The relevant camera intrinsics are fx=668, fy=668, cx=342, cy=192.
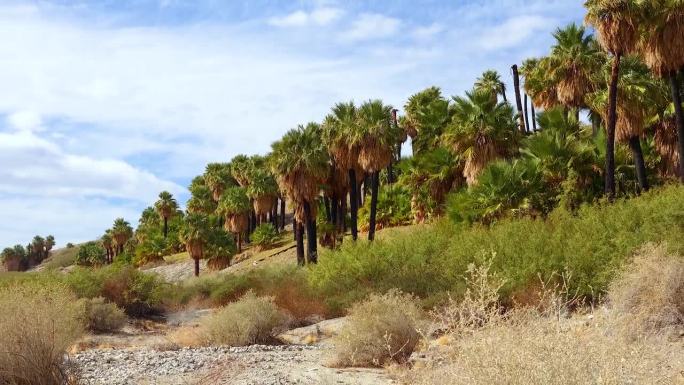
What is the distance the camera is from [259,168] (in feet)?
209

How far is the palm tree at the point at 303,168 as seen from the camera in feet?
120

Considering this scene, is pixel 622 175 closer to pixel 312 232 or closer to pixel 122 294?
pixel 312 232

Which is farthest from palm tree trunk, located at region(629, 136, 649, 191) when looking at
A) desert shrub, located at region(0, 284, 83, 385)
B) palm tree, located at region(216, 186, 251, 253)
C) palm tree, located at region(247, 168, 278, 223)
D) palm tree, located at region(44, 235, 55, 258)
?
Answer: palm tree, located at region(44, 235, 55, 258)

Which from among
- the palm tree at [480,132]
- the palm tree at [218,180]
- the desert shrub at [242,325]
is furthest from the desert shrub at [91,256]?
the desert shrub at [242,325]

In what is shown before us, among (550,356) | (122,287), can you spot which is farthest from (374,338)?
(122,287)

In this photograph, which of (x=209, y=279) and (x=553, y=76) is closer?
(x=553, y=76)

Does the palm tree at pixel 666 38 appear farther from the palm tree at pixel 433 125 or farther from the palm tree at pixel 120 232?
the palm tree at pixel 120 232

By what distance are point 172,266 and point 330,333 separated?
46.0 meters

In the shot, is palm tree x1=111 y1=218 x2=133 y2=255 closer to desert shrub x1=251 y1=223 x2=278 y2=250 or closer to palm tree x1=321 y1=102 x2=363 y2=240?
desert shrub x1=251 y1=223 x2=278 y2=250

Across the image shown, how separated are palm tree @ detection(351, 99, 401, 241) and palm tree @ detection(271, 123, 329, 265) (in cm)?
253

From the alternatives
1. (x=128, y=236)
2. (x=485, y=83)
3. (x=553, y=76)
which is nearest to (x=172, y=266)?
(x=128, y=236)

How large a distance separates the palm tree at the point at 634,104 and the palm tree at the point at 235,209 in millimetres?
39989

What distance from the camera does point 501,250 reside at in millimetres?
20281

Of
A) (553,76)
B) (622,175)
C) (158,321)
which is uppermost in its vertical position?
(553,76)
